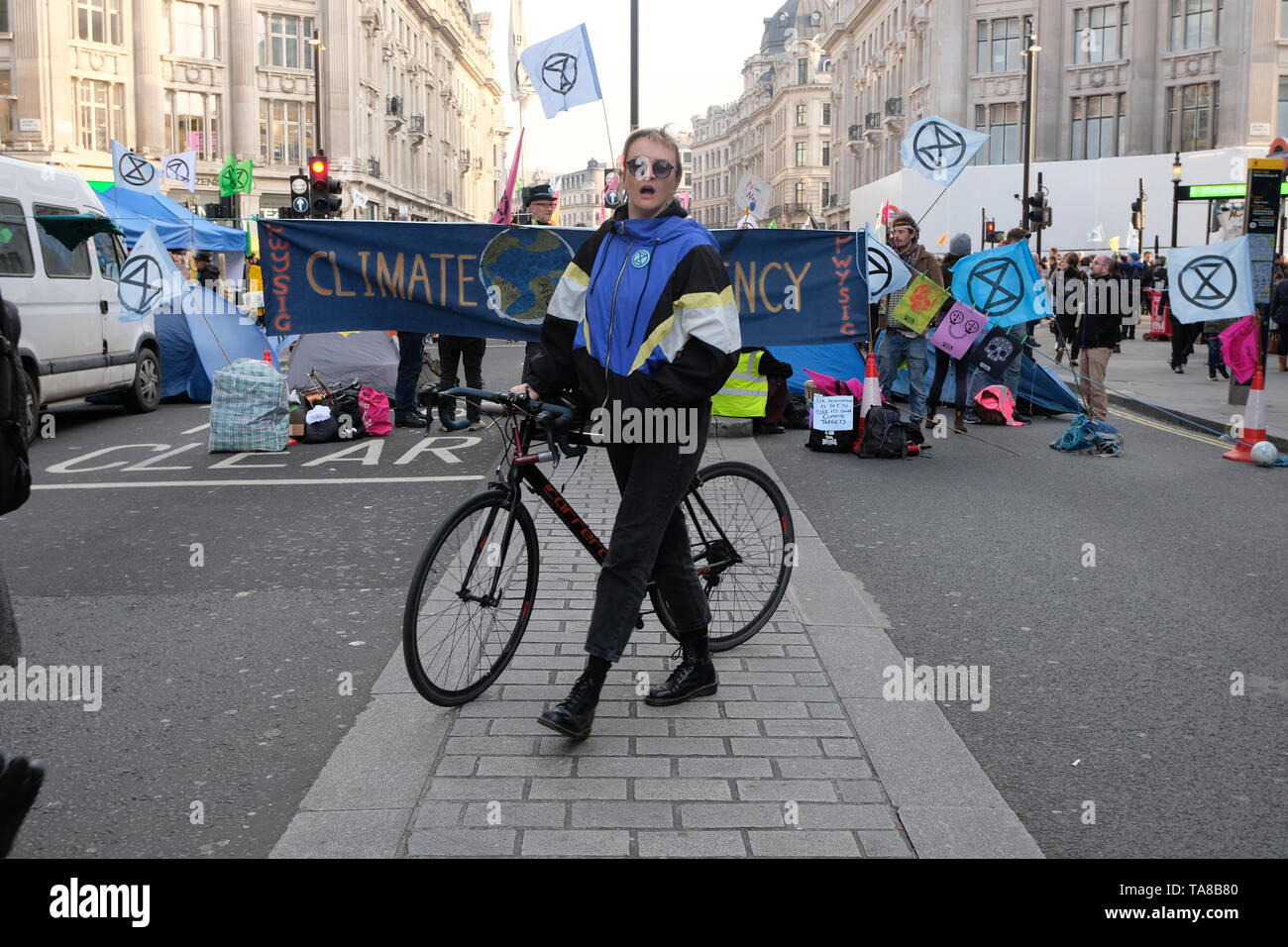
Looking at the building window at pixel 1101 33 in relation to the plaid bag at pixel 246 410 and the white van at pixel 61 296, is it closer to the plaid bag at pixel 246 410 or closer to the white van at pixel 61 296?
the white van at pixel 61 296

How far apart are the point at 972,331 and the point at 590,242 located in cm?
848

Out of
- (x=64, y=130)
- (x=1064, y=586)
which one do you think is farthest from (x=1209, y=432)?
(x=64, y=130)

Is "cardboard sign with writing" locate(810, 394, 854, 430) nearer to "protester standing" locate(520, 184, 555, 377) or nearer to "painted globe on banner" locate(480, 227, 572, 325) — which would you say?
"painted globe on banner" locate(480, 227, 572, 325)

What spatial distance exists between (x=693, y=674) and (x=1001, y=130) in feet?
188

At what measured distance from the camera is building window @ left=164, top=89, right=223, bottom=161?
51250 millimetres

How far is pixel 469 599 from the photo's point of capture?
4273mm

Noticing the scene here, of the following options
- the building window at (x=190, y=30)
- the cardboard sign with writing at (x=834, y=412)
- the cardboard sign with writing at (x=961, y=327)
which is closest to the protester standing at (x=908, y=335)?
the cardboard sign with writing at (x=961, y=327)

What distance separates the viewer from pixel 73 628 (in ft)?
18.0

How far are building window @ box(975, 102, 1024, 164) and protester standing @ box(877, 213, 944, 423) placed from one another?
46.9 metres

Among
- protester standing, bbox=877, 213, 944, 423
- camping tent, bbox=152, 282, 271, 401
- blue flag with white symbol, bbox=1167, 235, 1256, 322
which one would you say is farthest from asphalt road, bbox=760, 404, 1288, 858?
camping tent, bbox=152, 282, 271, 401

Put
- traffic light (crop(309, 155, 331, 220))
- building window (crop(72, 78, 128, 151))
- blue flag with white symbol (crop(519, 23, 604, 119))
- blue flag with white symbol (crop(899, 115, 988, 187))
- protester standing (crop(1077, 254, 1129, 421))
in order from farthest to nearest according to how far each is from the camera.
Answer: building window (crop(72, 78, 128, 151)), traffic light (crop(309, 155, 331, 220)), blue flag with white symbol (crop(519, 23, 604, 119)), blue flag with white symbol (crop(899, 115, 988, 187)), protester standing (crop(1077, 254, 1129, 421))

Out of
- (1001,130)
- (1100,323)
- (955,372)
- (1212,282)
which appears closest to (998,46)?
(1001,130)

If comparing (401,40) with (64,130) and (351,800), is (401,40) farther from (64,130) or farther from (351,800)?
(351,800)

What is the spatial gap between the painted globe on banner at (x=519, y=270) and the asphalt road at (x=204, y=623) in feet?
4.26
